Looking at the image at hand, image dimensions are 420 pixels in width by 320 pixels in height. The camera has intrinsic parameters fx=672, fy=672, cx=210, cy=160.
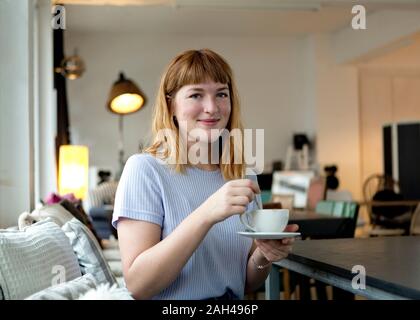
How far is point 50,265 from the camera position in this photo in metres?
1.54

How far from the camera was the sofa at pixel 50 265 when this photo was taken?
1.21m

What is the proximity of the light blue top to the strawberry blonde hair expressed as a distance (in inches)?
1.3

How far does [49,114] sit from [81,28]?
13.6 ft

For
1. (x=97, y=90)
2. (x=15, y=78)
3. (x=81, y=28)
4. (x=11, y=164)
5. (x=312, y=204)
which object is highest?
(x=81, y=28)

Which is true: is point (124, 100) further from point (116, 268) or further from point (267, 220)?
point (267, 220)

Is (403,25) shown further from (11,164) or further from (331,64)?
(11,164)

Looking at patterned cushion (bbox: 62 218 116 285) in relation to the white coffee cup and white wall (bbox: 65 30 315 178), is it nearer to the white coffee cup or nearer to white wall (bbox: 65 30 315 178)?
the white coffee cup

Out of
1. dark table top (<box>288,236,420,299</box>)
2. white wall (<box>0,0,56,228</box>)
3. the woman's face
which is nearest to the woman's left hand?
dark table top (<box>288,236,420,299</box>)

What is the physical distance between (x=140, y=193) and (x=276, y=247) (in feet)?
0.95

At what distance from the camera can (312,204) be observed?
6.16 metres

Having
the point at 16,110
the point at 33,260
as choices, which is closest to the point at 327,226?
the point at 16,110

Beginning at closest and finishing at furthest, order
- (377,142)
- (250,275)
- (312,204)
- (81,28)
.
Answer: (250,275), (312,204), (81,28), (377,142)

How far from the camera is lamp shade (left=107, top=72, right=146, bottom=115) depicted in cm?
551
